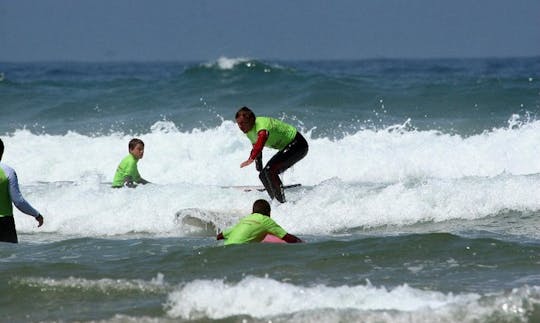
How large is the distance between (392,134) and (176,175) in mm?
4496

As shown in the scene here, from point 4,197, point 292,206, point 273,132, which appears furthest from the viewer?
point 292,206

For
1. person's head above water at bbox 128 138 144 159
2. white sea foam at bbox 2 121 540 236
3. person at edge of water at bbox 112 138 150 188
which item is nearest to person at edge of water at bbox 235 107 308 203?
white sea foam at bbox 2 121 540 236

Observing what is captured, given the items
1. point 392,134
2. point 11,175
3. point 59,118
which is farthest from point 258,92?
point 11,175

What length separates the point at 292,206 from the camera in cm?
1269

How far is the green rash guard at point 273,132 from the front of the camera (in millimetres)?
11375

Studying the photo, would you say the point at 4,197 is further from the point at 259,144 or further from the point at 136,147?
the point at 136,147

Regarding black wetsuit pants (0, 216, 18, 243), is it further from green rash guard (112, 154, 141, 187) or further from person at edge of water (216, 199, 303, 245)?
green rash guard (112, 154, 141, 187)

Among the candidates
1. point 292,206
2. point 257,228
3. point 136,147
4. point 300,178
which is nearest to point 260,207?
point 257,228

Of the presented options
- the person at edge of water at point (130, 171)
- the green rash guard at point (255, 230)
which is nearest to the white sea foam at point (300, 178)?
the person at edge of water at point (130, 171)

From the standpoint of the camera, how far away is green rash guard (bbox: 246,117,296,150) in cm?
1138

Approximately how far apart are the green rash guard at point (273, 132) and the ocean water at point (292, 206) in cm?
107

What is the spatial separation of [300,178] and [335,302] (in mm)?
10454

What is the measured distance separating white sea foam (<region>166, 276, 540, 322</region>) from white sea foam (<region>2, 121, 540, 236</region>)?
422cm

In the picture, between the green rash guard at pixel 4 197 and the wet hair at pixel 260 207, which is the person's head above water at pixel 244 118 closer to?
the wet hair at pixel 260 207
